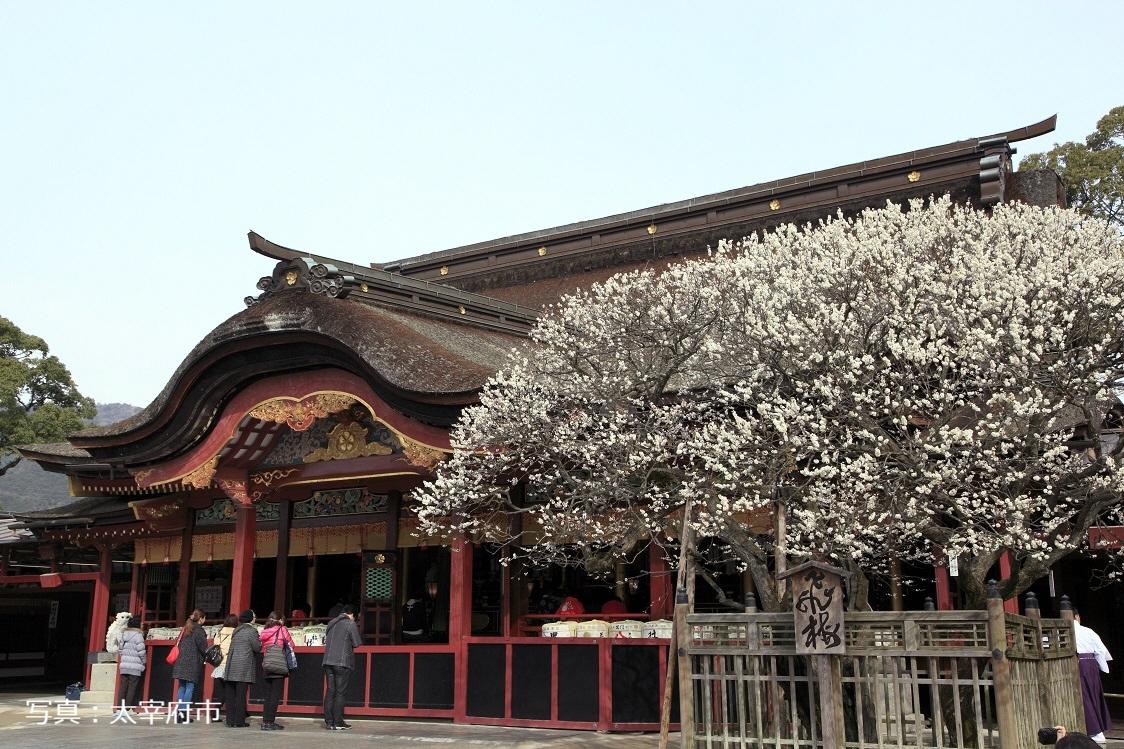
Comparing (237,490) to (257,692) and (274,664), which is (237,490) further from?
(274,664)

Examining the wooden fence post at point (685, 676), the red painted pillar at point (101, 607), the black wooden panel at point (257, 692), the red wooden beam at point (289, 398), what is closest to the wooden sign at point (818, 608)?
the wooden fence post at point (685, 676)

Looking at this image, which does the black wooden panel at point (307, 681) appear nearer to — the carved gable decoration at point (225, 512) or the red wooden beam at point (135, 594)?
the carved gable decoration at point (225, 512)

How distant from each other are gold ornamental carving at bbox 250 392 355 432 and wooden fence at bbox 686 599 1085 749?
8.00m

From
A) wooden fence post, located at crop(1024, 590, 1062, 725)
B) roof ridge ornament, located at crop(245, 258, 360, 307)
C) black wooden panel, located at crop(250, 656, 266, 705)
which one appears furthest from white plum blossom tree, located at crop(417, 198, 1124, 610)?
black wooden panel, located at crop(250, 656, 266, 705)

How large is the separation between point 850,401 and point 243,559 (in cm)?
1062

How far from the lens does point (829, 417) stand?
1191 cm

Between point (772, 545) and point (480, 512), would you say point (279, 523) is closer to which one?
point (480, 512)

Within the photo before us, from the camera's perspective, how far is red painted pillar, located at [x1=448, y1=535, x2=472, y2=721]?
48.2 ft

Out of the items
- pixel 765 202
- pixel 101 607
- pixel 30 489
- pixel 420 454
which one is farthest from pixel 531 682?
pixel 30 489

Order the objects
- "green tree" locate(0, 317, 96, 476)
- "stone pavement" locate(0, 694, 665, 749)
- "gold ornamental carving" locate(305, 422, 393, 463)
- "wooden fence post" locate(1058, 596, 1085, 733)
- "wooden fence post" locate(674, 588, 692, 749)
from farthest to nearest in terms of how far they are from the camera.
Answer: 1. "green tree" locate(0, 317, 96, 476)
2. "gold ornamental carving" locate(305, 422, 393, 463)
3. "stone pavement" locate(0, 694, 665, 749)
4. "wooden fence post" locate(1058, 596, 1085, 733)
5. "wooden fence post" locate(674, 588, 692, 749)

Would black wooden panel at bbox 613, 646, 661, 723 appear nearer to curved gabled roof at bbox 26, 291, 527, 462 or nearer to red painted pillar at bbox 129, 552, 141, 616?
curved gabled roof at bbox 26, 291, 527, 462

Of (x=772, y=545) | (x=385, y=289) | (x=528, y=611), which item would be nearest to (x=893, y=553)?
(x=772, y=545)

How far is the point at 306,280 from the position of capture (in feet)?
55.3

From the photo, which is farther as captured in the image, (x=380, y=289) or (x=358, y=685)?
(x=380, y=289)
